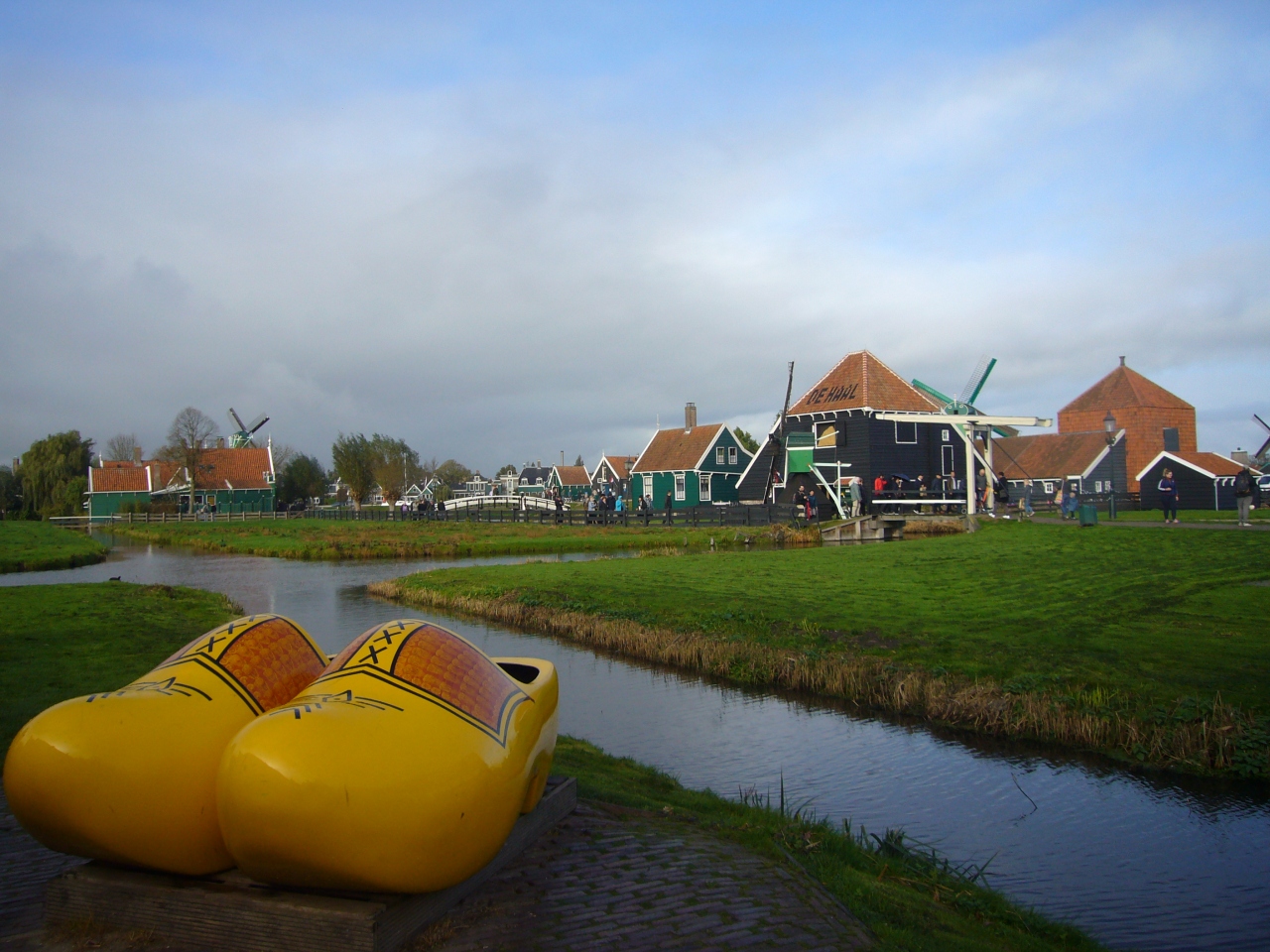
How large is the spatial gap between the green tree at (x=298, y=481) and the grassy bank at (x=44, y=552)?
39346mm

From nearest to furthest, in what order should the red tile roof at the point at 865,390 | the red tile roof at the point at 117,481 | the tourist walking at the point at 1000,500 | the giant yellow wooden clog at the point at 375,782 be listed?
the giant yellow wooden clog at the point at 375,782, the tourist walking at the point at 1000,500, the red tile roof at the point at 865,390, the red tile roof at the point at 117,481

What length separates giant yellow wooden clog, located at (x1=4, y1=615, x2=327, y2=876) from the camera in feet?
11.4

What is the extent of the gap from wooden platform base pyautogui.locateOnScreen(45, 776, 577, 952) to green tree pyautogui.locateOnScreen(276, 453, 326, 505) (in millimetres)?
81992

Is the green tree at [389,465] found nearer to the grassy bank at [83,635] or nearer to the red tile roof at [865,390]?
the red tile roof at [865,390]

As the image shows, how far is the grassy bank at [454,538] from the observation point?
110ft

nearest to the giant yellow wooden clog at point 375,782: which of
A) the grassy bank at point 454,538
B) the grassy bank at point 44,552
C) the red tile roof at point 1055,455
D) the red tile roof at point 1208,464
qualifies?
the grassy bank at point 454,538

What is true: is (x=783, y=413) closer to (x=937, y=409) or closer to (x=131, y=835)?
(x=937, y=409)

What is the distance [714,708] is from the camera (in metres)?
11.1

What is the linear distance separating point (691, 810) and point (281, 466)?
285 ft

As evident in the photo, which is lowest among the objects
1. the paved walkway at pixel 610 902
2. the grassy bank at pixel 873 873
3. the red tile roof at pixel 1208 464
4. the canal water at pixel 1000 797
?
the canal water at pixel 1000 797

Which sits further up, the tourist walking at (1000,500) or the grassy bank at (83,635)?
the tourist walking at (1000,500)

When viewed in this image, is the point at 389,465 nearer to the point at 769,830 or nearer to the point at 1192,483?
the point at 1192,483

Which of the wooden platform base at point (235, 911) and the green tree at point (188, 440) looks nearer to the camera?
the wooden platform base at point (235, 911)

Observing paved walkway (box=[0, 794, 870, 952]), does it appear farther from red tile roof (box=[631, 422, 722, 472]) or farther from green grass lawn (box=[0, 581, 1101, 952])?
red tile roof (box=[631, 422, 722, 472])
